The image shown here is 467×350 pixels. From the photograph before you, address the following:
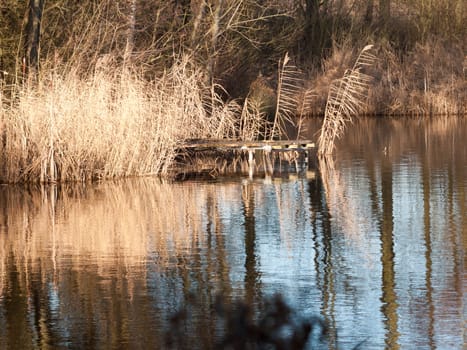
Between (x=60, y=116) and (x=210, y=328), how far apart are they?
9159mm

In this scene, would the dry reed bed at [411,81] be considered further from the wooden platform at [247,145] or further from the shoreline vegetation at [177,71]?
the wooden platform at [247,145]

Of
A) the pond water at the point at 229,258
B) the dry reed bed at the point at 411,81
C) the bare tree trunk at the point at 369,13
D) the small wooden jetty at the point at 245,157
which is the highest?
the bare tree trunk at the point at 369,13

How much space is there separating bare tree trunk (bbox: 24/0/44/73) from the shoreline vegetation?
0.03 m

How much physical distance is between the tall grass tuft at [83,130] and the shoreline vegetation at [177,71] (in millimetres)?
21

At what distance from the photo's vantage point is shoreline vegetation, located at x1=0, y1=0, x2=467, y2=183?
16.9 metres

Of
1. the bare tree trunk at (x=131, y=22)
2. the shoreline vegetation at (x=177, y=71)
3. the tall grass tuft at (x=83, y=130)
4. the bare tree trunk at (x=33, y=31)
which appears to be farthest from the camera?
the bare tree trunk at (x=131, y=22)

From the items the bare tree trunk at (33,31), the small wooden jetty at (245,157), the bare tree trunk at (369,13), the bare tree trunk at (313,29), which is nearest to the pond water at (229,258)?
the small wooden jetty at (245,157)

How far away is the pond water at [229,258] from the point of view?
7.97 meters

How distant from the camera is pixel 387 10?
38.9m

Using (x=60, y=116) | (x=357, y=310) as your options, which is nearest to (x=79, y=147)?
(x=60, y=116)

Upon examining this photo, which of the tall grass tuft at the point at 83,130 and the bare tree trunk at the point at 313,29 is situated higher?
the bare tree trunk at the point at 313,29

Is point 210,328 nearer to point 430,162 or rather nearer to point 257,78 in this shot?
point 430,162

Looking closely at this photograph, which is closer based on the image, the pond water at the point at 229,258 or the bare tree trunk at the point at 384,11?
the pond water at the point at 229,258

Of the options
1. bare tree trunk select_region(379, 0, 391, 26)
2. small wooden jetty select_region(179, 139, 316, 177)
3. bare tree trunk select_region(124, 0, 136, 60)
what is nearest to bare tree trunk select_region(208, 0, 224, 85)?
bare tree trunk select_region(124, 0, 136, 60)
